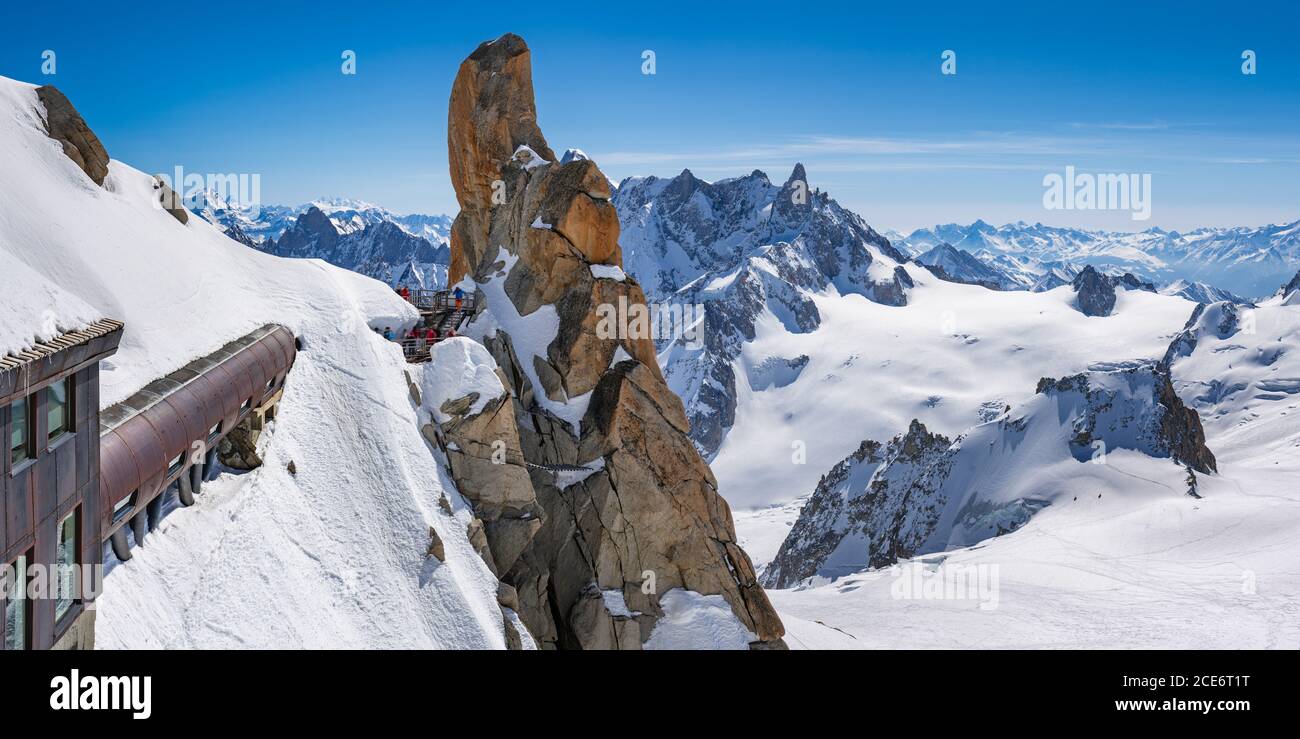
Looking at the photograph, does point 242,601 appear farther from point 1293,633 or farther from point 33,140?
point 1293,633

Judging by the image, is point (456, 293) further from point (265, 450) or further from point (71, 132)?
point (265, 450)

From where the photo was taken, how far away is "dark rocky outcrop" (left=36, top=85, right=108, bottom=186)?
21.7m

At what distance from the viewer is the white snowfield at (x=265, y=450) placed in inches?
555

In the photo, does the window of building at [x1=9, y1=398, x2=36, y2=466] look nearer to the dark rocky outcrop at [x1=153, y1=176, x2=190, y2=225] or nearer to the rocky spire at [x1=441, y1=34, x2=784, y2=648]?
the rocky spire at [x1=441, y1=34, x2=784, y2=648]

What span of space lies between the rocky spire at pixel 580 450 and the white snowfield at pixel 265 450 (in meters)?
3.16

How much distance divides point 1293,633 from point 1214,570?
855 inches

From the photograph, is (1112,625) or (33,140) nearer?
(33,140)

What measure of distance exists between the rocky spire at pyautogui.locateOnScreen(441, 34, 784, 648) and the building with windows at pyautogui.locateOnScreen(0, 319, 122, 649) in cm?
1314

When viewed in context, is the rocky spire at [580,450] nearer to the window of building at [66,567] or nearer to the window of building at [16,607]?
the window of building at [66,567]

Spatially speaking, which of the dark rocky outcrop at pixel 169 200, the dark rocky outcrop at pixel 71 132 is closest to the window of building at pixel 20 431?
the dark rocky outcrop at pixel 71 132

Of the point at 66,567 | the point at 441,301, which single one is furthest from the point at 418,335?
the point at 66,567
